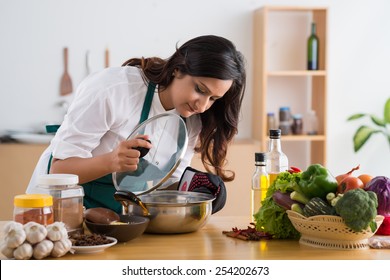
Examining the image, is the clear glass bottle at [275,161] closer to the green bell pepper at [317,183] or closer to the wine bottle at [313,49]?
the green bell pepper at [317,183]

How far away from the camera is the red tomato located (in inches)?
73.9

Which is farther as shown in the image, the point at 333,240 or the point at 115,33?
the point at 115,33

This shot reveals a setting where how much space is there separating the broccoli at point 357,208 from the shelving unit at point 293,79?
2.65 m

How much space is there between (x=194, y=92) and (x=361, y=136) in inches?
103

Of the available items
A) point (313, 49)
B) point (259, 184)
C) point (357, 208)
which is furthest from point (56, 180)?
point (313, 49)

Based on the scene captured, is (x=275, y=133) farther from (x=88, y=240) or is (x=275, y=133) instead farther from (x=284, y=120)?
(x=284, y=120)

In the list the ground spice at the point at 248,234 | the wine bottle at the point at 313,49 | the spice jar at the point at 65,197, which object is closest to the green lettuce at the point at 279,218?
the ground spice at the point at 248,234

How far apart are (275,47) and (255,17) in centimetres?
26

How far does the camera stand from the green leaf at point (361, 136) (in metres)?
4.59

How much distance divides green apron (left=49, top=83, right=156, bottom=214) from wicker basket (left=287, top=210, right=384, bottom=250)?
30.7 inches

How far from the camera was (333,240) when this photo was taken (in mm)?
1851
